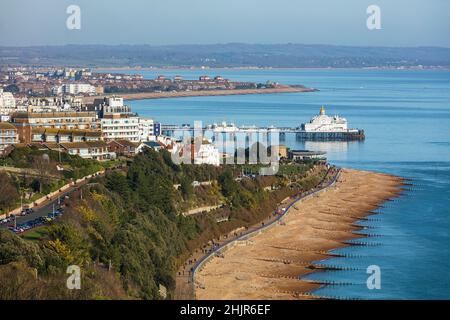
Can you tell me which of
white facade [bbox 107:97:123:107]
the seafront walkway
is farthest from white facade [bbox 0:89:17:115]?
the seafront walkway

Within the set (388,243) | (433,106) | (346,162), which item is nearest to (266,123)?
(346,162)

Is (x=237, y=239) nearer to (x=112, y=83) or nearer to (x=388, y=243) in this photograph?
(x=388, y=243)

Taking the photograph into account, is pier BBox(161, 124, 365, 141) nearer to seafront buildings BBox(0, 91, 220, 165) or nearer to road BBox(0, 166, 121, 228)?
seafront buildings BBox(0, 91, 220, 165)

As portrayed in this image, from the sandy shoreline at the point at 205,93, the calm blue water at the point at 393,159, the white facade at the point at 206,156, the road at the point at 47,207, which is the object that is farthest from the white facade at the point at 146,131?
the sandy shoreline at the point at 205,93

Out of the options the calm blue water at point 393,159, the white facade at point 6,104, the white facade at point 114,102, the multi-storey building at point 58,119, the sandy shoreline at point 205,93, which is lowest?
the sandy shoreline at point 205,93

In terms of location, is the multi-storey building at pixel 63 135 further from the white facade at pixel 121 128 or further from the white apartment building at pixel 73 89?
the white apartment building at pixel 73 89

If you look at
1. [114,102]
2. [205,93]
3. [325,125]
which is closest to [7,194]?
[114,102]

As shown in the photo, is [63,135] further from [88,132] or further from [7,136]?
[7,136]
